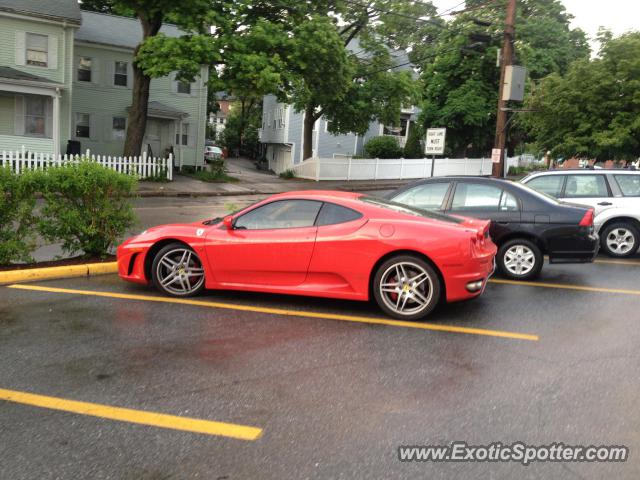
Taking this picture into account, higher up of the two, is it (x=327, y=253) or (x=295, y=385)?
(x=327, y=253)

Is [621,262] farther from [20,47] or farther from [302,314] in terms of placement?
[20,47]

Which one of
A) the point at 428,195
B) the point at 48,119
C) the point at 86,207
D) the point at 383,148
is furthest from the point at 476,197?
the point at 383,148

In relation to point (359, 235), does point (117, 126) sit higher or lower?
higher

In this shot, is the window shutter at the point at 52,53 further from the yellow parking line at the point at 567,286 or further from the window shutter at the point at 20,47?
the yellow parking line at the point at 567,286

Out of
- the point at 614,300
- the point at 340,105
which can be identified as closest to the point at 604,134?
the point at 614,300

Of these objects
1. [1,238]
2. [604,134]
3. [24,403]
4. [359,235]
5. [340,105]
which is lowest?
[24,403]

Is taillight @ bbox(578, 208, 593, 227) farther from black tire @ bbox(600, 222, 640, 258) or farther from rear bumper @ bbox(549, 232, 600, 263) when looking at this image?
black tire @ bbox(600, 222, 640, 258)

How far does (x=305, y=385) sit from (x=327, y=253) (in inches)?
84.4

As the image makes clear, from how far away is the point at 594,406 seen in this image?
406 cm

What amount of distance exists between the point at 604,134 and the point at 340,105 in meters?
18.2

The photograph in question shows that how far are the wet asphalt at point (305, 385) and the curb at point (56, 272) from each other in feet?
1.92

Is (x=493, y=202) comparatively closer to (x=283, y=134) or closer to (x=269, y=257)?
(x=269, y=257)

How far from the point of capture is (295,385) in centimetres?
436

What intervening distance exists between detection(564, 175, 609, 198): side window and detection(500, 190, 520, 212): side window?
2.85m
